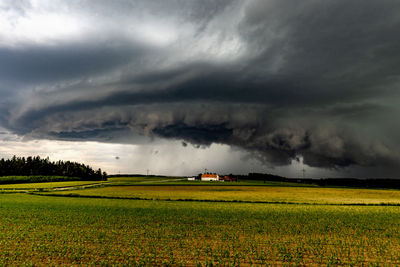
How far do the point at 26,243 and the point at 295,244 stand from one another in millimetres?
21747

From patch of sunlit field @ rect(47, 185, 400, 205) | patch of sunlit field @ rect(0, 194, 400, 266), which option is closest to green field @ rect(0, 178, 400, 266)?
patch of sunlit field @ rect(0, 194, 400, 266)

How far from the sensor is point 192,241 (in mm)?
23719

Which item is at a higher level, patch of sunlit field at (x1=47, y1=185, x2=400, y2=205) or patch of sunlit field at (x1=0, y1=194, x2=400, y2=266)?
patch of sunlit field at (x1=0, y1=194, x2=400, y2=266)

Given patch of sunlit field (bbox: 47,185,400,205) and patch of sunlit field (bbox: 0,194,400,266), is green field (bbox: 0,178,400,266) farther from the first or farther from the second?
patch of sunlit field (bbox: 47,185,400,205)

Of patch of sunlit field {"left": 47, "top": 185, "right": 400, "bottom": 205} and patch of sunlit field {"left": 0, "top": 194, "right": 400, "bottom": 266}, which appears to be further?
patch of sunlit field {"left": 47, "top": 185, "right": 400, "bottom": 205}

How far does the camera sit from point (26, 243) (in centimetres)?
2231

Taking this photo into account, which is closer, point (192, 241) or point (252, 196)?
point (192, 241)

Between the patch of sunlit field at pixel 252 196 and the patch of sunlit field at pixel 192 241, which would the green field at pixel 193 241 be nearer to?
the patch of sunlit field at pixel 192 241

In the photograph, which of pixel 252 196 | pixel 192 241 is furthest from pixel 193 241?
pixel 252 196

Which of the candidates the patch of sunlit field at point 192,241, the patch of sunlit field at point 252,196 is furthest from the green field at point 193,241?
the patch of sunlit field at point 252,196

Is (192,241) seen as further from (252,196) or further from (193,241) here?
(252,196)

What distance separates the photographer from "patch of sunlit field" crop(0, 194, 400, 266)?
18656 mm

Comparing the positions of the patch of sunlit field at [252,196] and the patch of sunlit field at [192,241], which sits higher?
the patch of sunlit field at [192,241]

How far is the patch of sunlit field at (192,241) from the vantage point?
18656 mm
